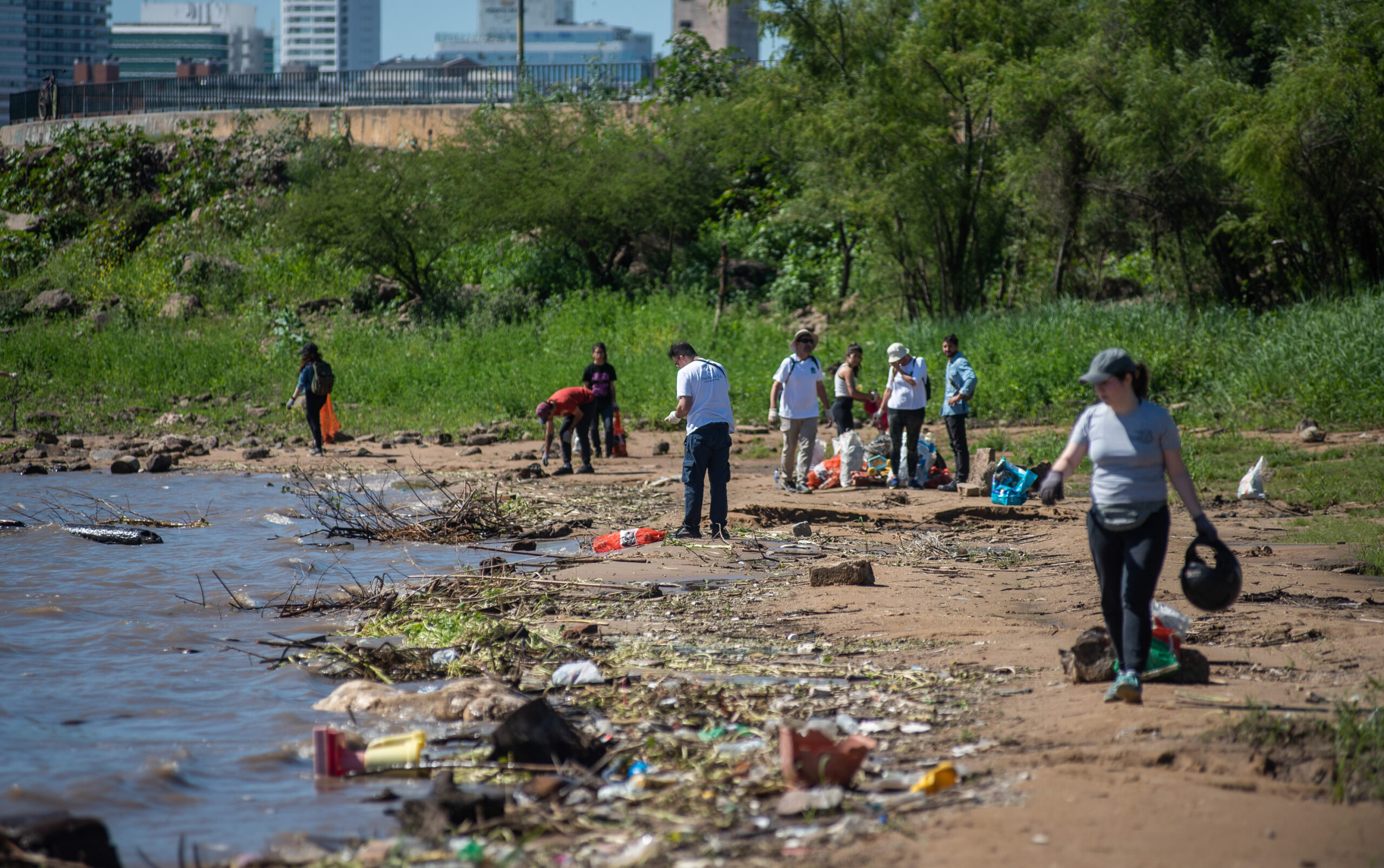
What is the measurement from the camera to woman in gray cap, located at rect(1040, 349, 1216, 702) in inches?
202

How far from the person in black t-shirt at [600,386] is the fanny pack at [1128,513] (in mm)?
10503

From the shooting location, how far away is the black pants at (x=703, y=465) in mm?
9820

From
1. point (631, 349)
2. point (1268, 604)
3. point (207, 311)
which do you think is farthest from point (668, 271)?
point (1268, 604)

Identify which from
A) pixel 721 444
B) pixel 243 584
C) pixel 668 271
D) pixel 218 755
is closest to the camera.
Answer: pixel 218 755

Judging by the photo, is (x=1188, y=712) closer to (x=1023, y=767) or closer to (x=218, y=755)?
(x=1023, y=767)

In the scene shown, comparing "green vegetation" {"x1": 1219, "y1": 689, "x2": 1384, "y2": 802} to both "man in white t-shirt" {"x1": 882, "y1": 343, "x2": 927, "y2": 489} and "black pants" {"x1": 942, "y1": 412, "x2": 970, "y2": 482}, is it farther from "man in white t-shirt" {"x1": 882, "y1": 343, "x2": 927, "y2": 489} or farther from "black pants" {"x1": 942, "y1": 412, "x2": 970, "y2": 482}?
"black pants" {"x1": 942, "y1": 412, "x2": 970, "y2": 482}

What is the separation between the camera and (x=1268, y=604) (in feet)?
23.9

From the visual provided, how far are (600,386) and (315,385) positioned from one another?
183 inches

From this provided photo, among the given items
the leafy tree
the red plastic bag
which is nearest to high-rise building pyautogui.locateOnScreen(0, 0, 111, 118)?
the leafy tree

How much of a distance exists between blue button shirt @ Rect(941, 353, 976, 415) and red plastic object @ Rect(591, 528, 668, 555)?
429 centimetres

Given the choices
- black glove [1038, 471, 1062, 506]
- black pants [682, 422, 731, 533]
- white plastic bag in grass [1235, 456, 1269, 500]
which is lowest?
white plastic bag in grass [1235, 456, 1269, 500]

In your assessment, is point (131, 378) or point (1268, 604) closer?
point (1268, 604)

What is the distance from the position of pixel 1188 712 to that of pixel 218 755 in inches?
172

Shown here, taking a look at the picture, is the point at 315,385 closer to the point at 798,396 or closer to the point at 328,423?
the point at 328,423
